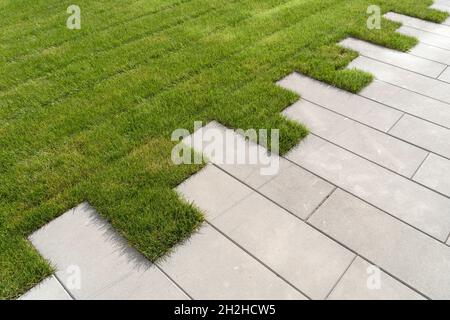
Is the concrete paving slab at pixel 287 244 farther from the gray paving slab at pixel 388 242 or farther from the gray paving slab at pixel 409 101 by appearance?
the gray paving slab at pixel 409 101

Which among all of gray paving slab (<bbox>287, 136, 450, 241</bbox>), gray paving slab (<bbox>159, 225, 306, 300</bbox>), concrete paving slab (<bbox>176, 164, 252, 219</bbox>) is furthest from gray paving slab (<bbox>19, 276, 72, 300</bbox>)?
gray paving slab (<bbox>287, 136, 450, 241</bbox>)

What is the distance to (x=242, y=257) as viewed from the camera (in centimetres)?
359

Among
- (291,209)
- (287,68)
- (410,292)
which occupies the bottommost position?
(410,292)

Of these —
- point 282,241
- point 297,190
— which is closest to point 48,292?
point 282,241

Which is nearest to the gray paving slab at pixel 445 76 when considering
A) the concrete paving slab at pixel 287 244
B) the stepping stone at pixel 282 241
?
the stepping stone at pixel 282 241

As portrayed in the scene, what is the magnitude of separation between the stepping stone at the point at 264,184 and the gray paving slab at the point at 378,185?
0.19 meters

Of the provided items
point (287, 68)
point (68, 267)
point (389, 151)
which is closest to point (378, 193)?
point (389, 151)

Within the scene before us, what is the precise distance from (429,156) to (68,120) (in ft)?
16.3

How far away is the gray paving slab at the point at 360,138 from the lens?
15.0 ft

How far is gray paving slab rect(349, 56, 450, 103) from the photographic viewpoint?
19.1 feet

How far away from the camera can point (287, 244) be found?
12.1 ft

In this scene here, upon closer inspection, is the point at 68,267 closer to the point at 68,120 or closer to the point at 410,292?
the point at 68,120

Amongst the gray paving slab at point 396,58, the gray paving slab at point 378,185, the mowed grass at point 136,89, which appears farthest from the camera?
the gray paving slab at point 396,58
